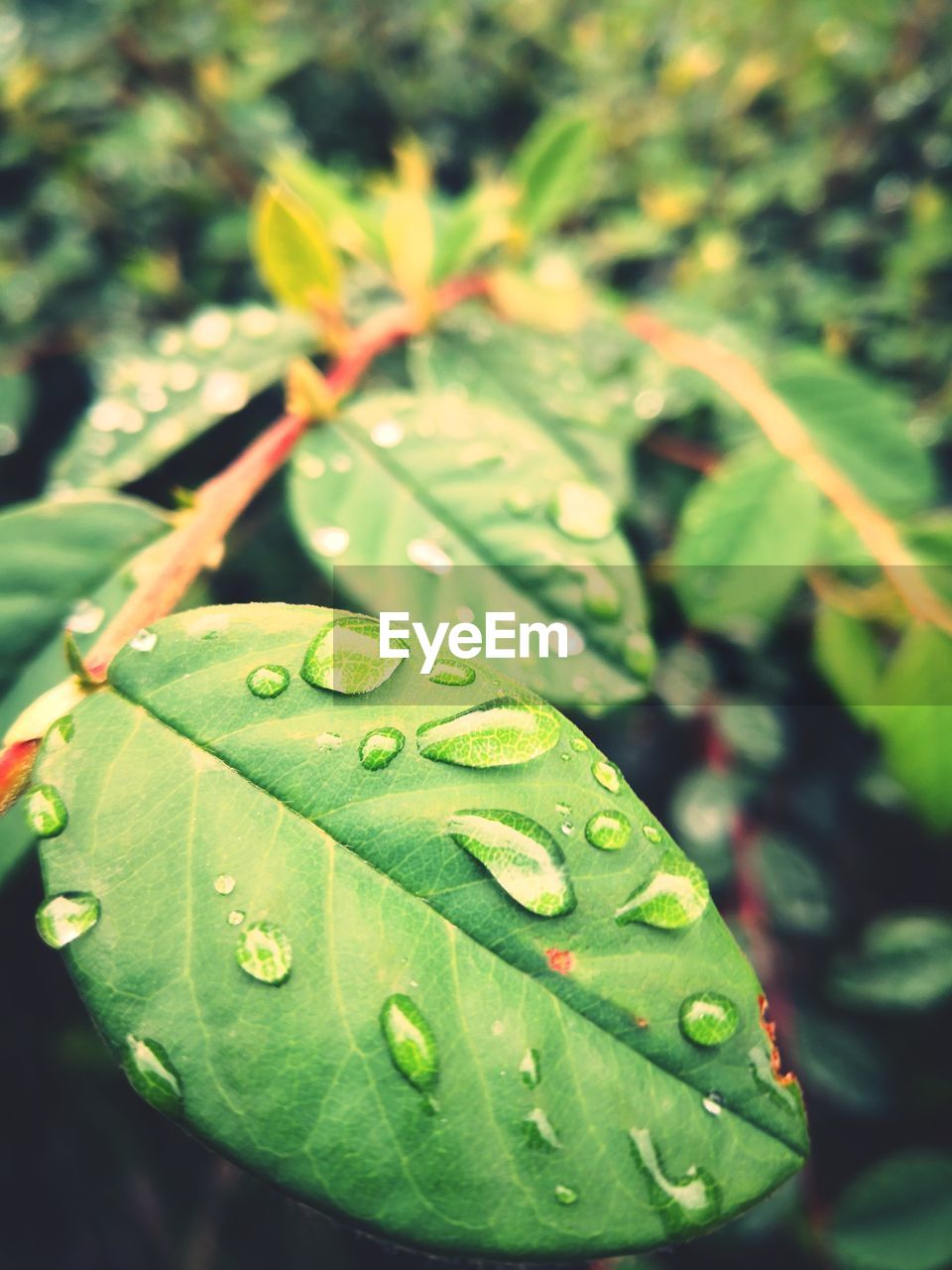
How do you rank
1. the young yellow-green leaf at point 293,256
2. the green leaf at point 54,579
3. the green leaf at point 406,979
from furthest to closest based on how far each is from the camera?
1. the young yellow-green leaf at point 293,256
2. the green leaf at point 54,579
3. the green leaf at point 406,979

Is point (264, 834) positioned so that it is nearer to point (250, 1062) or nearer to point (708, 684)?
point (250, 1062)

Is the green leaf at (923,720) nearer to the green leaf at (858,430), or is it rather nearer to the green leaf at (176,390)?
the green leaf at (858,430)

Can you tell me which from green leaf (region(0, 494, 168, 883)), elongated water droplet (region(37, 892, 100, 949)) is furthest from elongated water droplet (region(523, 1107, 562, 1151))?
green leaf (region(0, 494, 168, 883))

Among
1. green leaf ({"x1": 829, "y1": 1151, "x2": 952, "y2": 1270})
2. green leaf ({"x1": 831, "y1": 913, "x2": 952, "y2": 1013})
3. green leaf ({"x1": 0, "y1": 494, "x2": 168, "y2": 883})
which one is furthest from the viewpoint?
green leaf ({"x1": 831, "y1": 913, "x2": 952, "y2": 1013})

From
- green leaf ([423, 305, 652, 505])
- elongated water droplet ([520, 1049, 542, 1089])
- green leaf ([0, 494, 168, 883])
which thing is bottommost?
elongated water droplet ([520, 1049, 542, 1089])

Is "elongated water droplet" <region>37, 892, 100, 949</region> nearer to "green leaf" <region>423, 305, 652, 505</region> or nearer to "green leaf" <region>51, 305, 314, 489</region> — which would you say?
"green leaf" <region>51, 305, 314, 489</region>

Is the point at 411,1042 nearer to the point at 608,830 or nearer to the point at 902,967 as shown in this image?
the point at 608,830

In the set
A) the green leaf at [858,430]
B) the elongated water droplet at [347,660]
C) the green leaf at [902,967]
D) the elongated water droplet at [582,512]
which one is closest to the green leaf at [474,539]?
the elongated water droplet at [582,512]

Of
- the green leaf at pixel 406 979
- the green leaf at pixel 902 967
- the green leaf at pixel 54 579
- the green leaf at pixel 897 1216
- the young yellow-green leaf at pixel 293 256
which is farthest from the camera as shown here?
the green leaf at pixel 902 967
